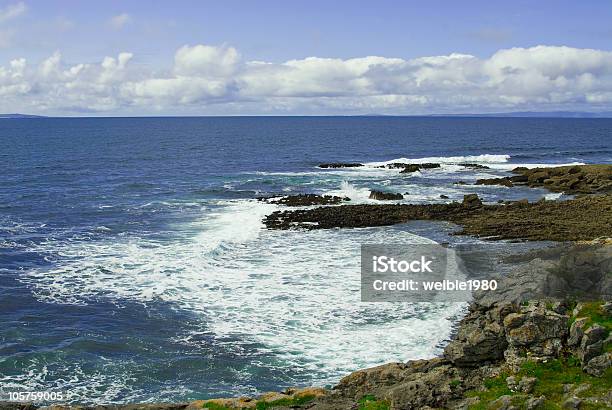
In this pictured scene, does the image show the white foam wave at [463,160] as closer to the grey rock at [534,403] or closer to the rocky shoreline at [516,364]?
the rocky shoreline at [516,364]

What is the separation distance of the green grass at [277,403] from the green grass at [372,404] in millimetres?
1979

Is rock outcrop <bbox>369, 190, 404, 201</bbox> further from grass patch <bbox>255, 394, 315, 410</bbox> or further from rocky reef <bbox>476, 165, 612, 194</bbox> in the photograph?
grass patch <bbox>255, 394, 315, 410</bbox>

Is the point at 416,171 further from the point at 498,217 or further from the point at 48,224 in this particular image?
the point at 48,224

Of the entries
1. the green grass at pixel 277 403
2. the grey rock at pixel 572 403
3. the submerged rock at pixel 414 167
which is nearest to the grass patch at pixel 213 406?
the green grass at pixel 277 403

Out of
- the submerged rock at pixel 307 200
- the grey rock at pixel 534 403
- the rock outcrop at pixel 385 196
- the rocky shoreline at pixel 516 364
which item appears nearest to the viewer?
the grey rock at pixel 534 403

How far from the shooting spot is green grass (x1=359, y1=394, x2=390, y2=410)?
1769 cm

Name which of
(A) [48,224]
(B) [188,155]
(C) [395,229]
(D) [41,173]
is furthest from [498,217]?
(B) [188,155]

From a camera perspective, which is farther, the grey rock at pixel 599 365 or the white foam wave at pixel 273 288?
the white foam wave at pixel 273 288

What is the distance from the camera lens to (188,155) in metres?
119

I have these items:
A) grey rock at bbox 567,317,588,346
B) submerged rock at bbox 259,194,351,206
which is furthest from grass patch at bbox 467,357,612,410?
submerged rock at bbox 259,194,351,206

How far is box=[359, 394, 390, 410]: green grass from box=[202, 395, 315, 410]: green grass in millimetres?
1979

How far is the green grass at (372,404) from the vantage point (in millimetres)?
17688

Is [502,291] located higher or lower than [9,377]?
higher

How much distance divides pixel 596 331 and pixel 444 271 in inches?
778
